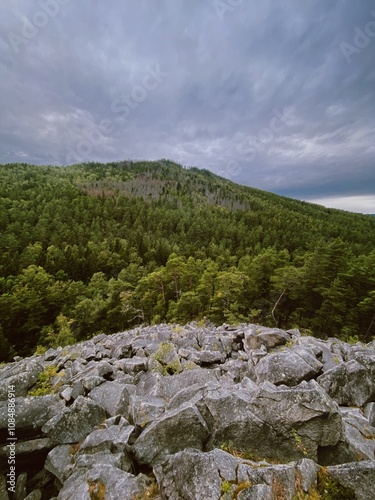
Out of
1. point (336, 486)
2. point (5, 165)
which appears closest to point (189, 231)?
point (336, 486)

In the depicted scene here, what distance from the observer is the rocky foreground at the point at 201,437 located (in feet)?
14.4

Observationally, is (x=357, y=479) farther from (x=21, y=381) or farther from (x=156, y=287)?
(x=156, y=287)

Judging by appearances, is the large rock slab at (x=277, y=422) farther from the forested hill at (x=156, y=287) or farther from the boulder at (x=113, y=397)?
the forested hill at (x=156, y=287)

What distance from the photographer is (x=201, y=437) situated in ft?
19.4

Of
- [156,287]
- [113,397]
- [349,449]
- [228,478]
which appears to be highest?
[228,478]

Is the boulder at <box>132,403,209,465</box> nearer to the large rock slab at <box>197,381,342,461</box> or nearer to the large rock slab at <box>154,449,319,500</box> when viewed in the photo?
the large rock slab at <box>197,381,342,461</box>

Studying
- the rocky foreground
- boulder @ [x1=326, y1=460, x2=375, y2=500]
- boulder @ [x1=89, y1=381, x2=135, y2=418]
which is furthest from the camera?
boulder @ [x1=89, y1=381, x2=135, y2=418]

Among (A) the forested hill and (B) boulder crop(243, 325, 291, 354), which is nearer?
(B) boulder crop(243, 325, 291, 354)

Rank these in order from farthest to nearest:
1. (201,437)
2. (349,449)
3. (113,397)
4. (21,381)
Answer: (21,381)
(113,397)
(201,437)
(349,449)

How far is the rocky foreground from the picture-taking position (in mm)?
4383

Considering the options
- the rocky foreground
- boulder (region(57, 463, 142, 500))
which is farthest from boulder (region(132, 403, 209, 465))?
boulder (region(57, 463, 142, 500))

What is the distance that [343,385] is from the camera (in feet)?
26.9

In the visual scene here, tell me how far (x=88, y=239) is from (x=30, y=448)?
92281 mm

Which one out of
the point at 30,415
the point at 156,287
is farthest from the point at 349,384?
the point at 156,287
